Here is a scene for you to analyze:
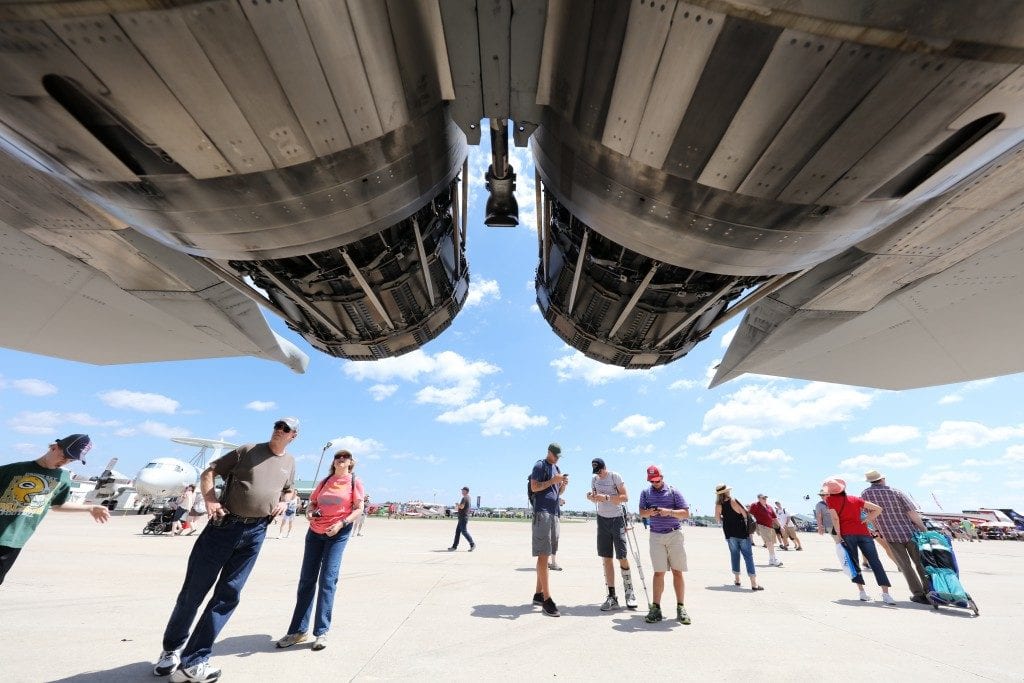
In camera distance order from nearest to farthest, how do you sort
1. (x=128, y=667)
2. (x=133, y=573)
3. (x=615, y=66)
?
1. (x=615, y=66)
2. (x=128, y=667)
3. (x=133, y=573)

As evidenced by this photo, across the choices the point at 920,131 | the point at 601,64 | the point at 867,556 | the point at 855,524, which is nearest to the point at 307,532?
the point at 601,64

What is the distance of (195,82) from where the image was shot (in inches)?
67.6

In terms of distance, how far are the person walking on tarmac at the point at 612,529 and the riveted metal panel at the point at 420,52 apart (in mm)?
4332

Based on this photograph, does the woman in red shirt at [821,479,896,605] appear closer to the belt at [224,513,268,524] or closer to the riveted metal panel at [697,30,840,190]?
the riveted metal panel at [697,30,840,190]

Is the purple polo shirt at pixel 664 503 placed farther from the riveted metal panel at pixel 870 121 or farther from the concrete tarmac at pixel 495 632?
the riveted metal panel at pixel 870 121

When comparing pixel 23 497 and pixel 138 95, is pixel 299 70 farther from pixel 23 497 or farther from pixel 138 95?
pixel 23 497

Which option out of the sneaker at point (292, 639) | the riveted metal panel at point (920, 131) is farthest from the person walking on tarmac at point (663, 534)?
the riveted metal panel at point (920, 131)

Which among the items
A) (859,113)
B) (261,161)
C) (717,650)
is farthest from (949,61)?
(717,650)

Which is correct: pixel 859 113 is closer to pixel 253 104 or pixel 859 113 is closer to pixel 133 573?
pixel 253 104

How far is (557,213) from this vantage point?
4387 millimetres

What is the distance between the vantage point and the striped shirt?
5.51 metres

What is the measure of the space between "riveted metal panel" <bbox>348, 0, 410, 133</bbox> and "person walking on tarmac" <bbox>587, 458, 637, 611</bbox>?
436 cm

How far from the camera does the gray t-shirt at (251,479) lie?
2904mm

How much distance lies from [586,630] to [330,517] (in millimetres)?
2428
